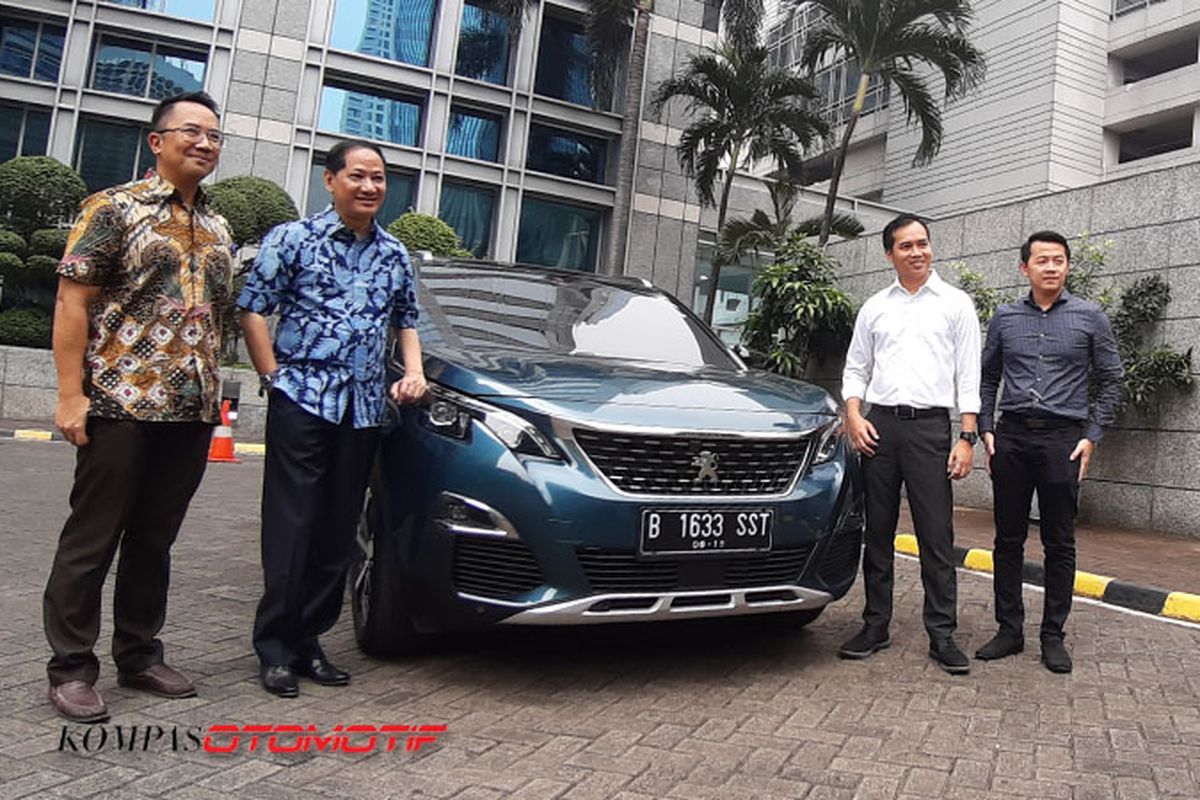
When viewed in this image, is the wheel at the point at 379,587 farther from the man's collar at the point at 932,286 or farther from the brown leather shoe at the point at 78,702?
the man's collar at the point at 932,286

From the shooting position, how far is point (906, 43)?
14320mm

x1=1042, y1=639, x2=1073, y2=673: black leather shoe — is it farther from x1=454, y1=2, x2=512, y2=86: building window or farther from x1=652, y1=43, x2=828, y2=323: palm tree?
x1=454, y1=2, x2=512, y2=86: building window

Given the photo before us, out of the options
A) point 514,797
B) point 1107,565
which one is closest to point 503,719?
point 514,797

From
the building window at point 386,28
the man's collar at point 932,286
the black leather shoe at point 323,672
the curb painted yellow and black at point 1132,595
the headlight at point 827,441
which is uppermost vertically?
the building window at point 386,28

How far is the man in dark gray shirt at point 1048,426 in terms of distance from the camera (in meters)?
3.77

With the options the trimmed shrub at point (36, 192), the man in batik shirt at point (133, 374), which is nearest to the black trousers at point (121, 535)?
the man in batik shirt at point (133, 374)

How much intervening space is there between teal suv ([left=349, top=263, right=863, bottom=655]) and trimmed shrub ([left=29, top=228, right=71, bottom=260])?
1341 centimetres

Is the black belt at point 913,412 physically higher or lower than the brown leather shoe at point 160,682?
higher

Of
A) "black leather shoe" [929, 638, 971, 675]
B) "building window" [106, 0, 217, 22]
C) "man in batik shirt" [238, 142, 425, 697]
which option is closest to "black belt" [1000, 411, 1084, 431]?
"black leather shoe" [929, 638, 971, 675]

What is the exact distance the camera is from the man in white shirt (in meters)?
3.74

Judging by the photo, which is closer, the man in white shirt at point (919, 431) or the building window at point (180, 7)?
the man in white shirt at point (919, 431)

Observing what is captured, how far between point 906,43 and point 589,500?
543 inches

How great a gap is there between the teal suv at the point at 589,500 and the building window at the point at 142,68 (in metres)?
18.4

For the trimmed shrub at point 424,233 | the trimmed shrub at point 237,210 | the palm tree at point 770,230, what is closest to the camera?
the trimmed shrub at point 237,210
